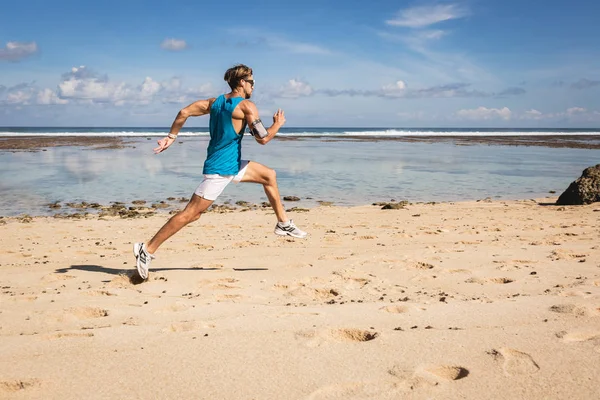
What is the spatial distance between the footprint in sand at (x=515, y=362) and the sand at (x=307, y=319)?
0.01 meters

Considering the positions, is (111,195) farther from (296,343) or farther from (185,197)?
(296,343)

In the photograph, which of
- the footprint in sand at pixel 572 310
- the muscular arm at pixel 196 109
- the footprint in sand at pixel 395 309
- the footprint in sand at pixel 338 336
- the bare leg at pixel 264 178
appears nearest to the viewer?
the footprint in sand at pixel 338 336

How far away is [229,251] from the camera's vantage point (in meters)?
6.62

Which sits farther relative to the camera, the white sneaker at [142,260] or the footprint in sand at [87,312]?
the white sneaker at [142,260]

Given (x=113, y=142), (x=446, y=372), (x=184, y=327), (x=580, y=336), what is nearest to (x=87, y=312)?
(x=184, y=327)

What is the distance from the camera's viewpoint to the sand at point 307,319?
263 cm

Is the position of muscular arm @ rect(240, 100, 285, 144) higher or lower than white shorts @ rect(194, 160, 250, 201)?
higher

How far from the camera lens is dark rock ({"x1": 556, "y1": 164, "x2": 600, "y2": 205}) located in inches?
427

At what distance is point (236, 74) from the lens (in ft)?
16.2

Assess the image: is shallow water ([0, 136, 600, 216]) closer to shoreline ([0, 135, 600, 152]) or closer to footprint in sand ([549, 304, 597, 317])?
footprint in sand ([549, 304, 597, 317])

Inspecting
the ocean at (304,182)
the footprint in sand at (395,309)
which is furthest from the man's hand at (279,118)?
the ocean at (304,182)

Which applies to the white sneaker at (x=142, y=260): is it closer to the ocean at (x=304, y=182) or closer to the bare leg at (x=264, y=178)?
the bare leg at (x=264, y=178)

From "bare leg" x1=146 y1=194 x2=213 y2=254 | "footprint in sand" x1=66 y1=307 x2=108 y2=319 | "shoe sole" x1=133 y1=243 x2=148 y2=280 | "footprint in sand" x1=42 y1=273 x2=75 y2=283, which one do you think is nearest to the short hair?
"bare leg" x1=146 y1=194 x2=213 y2=254

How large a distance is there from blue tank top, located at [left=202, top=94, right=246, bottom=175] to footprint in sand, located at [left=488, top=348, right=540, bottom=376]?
10.0 ft
